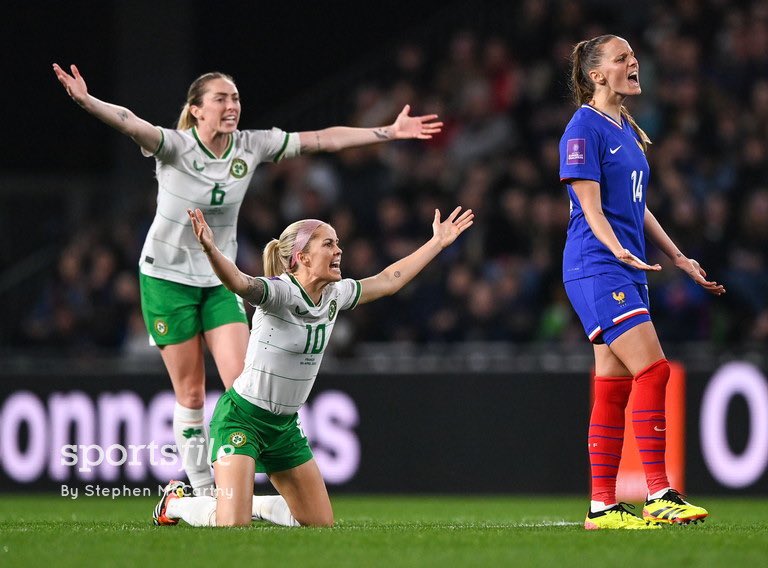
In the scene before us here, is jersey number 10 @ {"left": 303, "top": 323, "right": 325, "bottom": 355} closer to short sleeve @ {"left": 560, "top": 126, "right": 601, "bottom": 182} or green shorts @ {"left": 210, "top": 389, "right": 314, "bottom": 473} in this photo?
green shorts @ {"left": 210, "top": 389, "right": 314, "bottom": 473}

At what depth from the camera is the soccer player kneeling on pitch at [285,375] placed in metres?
6.77

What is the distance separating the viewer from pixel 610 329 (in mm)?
6422

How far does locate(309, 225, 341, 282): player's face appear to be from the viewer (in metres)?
6.78

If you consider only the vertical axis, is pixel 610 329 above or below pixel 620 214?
below

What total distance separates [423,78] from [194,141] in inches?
332

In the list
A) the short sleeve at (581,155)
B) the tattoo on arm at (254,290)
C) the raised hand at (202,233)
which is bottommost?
the tattoo on arm at (254,290)

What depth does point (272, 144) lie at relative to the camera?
7719mm

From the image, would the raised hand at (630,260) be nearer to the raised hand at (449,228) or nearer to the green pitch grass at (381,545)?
the raised hand at (449,228)

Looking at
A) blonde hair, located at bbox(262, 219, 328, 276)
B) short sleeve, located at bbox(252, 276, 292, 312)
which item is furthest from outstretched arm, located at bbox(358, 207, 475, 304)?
short sleeve, located at bbox(252, 276, 292, 312)

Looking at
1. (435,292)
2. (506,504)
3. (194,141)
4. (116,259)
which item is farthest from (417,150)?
(194,141)

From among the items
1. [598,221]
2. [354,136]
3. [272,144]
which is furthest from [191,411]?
[598,221]

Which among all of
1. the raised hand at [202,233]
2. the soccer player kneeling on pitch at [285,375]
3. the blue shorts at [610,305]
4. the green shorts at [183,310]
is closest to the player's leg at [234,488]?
the soccer player kneeling on pitch at [285,375]

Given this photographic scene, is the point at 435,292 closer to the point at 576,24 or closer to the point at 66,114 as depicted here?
the point at 576,24

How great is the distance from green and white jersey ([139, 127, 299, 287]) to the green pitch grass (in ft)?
4.57
